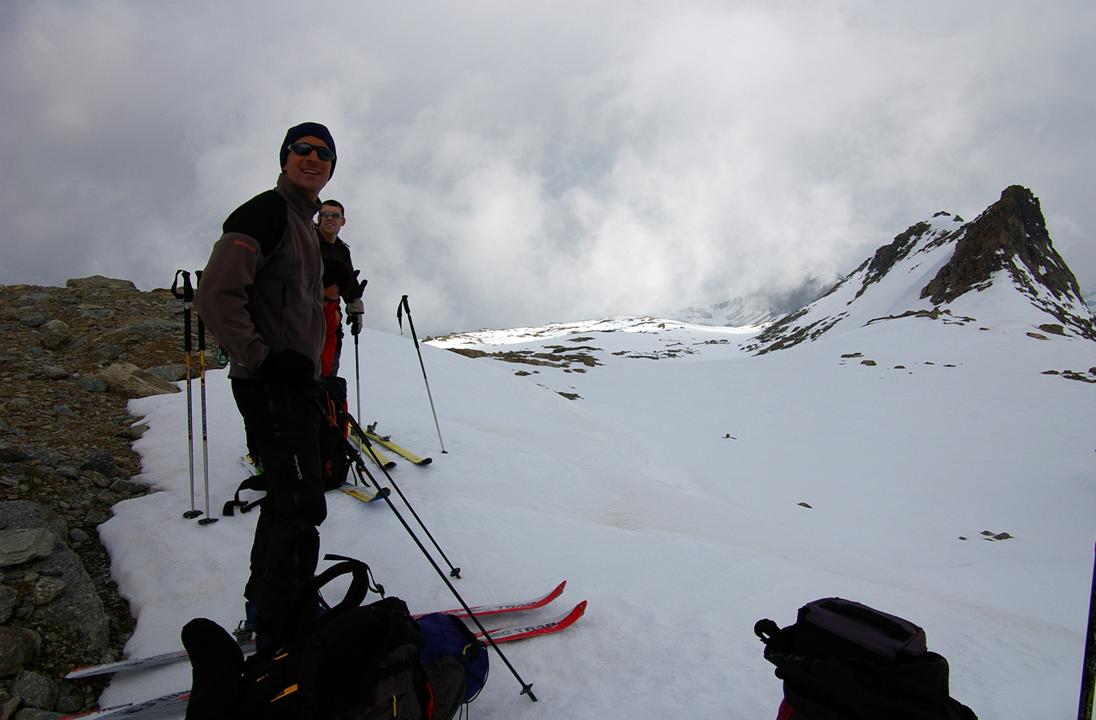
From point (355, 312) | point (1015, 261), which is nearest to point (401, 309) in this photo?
point (355, 312)

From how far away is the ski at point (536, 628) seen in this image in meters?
3.83

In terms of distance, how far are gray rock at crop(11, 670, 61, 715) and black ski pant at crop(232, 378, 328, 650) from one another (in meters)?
1.10

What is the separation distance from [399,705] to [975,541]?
44.3ft

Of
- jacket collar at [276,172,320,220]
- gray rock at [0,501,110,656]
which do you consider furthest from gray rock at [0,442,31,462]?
jacket collar at [276,172,320,220]

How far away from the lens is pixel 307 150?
3.45 m

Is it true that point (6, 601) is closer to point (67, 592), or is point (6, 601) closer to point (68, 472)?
point (67, 592)

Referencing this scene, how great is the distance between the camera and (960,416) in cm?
1919

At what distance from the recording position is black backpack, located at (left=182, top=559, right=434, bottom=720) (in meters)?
2.15

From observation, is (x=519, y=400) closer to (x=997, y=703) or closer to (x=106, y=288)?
(x=997, y=703)

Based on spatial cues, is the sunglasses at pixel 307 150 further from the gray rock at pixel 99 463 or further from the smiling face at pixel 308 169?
the gray rock at pixel 99 463

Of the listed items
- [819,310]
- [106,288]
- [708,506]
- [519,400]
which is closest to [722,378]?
[519,400]

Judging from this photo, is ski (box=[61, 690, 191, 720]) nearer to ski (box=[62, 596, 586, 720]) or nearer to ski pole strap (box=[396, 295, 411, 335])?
ski (box=[62, 596, 586, 720])

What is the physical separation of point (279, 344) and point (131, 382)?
8649 mm

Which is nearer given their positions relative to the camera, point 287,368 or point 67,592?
point 287,368
